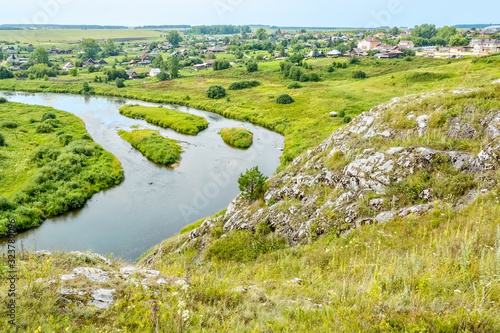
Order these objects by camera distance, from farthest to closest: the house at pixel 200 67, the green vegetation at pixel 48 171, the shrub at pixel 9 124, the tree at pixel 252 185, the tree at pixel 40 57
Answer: the tree at pixel 40 57
the house at pixel 200 67
the shrub at pixel 9 124
the green vegetation at pixel 48 171
the tree at pixel 252 185

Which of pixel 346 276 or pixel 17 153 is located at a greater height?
pixel 346 276

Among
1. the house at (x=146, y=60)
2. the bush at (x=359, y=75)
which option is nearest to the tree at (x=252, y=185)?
the bush at (x=359, y=75)

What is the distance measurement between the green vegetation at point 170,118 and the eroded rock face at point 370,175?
38.6 meters

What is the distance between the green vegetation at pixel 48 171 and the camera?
28984mm

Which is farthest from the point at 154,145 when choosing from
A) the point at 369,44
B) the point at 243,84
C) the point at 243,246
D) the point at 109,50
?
the point at 109,50

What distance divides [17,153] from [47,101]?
155 feet

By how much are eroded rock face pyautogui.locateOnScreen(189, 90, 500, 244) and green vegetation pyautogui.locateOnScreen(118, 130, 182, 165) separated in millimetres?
24772

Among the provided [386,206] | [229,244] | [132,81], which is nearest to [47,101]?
[132,81]

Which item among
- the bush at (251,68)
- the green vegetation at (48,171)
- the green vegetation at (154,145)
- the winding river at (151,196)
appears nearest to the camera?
the winding river at (151,196)

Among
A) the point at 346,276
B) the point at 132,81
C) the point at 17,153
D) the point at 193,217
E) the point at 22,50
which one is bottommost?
the point at 193,217

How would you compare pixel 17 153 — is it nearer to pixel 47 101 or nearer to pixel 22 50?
pixel 47 101

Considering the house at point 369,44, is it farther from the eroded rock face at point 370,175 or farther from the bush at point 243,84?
the eroded rock face at point 370,175

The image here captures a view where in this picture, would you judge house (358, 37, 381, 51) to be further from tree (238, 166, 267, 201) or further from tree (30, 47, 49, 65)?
tree (238, 166, 267, 201)

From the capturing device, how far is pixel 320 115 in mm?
57594
